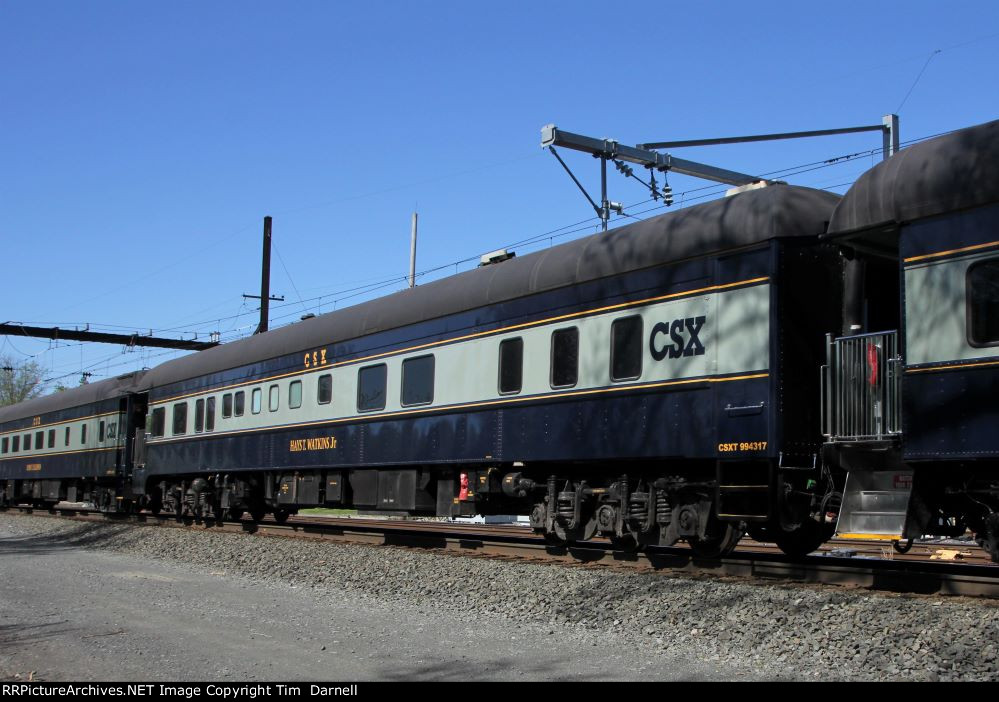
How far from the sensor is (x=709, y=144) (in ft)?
61.9

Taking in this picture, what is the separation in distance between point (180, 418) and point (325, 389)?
7.75 m

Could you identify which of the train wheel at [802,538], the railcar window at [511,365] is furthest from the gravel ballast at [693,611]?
the railcar window at [511,365]

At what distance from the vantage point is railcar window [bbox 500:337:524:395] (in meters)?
13.9

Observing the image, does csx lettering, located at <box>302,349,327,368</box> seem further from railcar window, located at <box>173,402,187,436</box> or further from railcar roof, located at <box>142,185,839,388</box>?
railcar window, located at <box>173,402,187,436</box>

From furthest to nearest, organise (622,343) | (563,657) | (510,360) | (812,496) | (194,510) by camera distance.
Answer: (194,510) → (510,360) → (622,343) → (812,496) → (563,657)

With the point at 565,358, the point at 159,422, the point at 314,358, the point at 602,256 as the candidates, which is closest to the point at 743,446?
the point at 565,358

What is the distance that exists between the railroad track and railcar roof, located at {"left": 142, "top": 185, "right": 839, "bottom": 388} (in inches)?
137

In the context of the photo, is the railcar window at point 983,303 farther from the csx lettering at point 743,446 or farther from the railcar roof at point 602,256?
the csx lettering at point 743,446

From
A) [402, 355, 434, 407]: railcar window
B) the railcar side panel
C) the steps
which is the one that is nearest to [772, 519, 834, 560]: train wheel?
the steps

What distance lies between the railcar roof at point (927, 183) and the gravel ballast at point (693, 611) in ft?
11.2

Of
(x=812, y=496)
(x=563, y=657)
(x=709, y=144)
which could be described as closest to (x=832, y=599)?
(x=812, y=496)

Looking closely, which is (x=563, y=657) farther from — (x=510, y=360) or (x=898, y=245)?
(x=510, y=360)

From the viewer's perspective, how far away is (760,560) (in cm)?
1198
